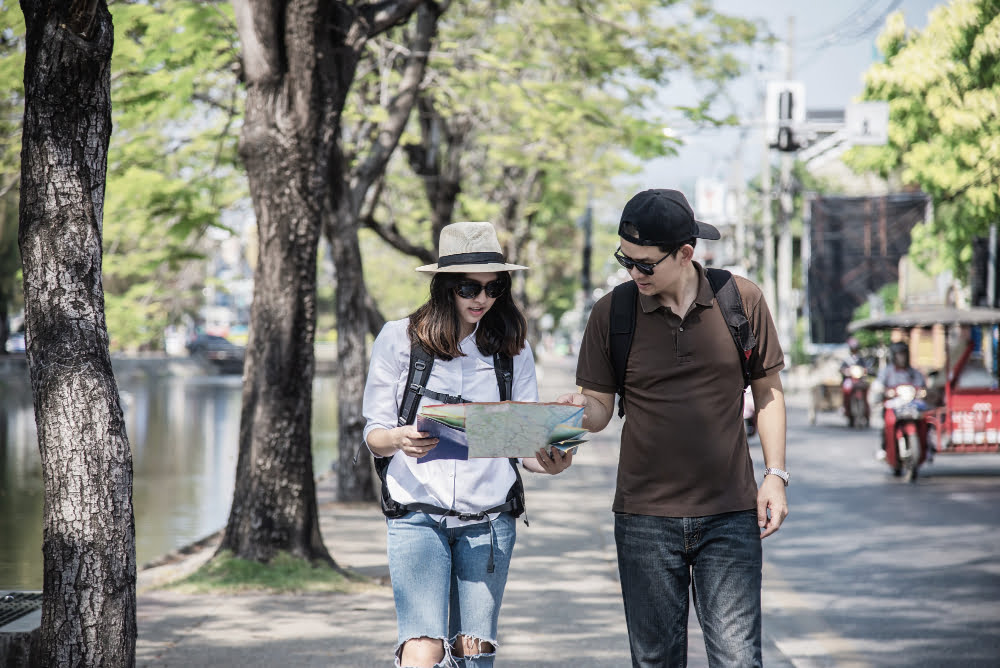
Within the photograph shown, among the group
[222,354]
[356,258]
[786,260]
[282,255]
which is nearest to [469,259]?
[282,255]

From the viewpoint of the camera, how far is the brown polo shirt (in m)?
3.85

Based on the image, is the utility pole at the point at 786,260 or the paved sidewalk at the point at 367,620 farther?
the utility pole at the point at 786,260

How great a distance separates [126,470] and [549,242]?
155 feet

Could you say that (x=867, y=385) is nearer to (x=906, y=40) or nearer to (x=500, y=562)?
(x=906, y=40)

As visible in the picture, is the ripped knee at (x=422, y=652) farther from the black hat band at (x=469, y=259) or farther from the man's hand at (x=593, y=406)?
the black hat band at (x=469, y=259)

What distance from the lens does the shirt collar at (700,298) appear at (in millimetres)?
3934

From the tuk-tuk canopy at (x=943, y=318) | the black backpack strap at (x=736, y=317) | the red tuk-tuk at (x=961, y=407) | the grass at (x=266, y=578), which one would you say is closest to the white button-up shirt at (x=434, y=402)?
the black backpack strap at (x=736, y=317)

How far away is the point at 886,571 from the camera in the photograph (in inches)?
374

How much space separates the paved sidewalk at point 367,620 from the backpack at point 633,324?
1093 mm

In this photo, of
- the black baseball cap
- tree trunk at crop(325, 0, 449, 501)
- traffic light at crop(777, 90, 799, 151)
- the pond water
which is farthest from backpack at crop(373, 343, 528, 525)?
traffic light at crop(777, 90, 799, 151)

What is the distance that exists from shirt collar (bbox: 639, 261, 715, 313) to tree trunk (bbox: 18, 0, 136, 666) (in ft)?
6.86

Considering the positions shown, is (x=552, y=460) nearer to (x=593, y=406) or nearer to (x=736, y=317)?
(x=593, y=406)

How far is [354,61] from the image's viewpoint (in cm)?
911

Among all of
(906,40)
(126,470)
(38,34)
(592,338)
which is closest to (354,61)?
(38,34)
